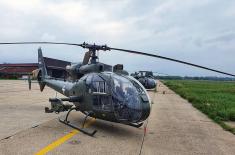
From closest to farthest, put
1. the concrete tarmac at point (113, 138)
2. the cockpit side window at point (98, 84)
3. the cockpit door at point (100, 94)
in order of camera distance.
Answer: the concrete tarmac at point (113, 138) → the cockpit door at point (100, 94) → the cockpit side window at point (98, 84)

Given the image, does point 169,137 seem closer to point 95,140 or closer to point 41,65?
point 95,140

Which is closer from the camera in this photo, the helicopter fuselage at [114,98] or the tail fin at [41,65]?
the helicopter fuselage at [114,98]

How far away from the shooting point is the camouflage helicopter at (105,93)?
7.28 meters

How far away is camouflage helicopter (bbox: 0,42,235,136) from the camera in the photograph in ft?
23.9

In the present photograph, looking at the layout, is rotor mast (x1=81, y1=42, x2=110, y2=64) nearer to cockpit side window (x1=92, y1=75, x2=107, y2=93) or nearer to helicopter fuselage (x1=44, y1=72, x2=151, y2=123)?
helicopter fuselage (x1=44, y1=72, x2=151, y2=123)

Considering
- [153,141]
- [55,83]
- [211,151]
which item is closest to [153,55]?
[153,141]

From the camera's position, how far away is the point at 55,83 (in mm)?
12102

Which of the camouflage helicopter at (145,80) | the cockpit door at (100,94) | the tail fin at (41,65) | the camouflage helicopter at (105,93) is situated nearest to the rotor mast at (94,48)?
the camouflage helicopter at (105,93)

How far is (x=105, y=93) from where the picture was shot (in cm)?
777

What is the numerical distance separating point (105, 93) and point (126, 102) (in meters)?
0.82

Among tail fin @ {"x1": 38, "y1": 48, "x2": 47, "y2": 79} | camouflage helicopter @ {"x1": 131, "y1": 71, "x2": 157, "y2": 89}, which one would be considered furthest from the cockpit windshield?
camouflage helicopter @ {"x1": 131, "y1": 71, "x2": 157, "y2": 89}

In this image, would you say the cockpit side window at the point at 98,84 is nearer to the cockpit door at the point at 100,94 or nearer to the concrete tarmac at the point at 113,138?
the cockpit door at the point at 100,94

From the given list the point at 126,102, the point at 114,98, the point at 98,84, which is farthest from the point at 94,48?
the point at 126,102

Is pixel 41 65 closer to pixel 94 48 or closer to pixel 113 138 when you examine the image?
pixel 94 48
